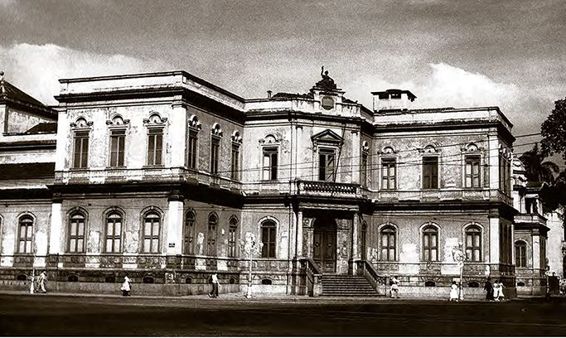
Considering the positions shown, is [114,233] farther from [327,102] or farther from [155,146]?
[327,102]

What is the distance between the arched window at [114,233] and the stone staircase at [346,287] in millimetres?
10748

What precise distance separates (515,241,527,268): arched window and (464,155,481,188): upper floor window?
745 inches

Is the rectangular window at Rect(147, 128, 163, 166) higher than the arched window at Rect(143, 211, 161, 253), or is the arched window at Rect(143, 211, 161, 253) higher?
the rectangular window at Rect(147, 128, 163, 166)

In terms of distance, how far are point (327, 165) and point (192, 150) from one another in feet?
28.2

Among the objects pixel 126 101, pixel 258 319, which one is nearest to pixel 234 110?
pixel 126 101

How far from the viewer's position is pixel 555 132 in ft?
168

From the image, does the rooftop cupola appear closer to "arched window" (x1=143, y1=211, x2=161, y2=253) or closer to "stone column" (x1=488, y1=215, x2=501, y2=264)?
"stone column" (x1=488, y1=215, x2=501, y2=264)

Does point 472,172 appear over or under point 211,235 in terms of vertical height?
over

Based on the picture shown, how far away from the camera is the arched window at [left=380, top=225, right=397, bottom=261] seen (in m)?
49.7

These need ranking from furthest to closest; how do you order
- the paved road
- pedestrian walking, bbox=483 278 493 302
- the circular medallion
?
the circular medallion
pedestrian walking, bbox=483 278 493 302
the paved road

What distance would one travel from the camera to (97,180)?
42.7 m

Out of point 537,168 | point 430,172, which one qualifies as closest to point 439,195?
point 430,172

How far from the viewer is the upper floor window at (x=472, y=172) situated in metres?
48.5

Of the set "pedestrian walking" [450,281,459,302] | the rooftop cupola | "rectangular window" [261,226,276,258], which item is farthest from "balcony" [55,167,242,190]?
the rooftop cupola
